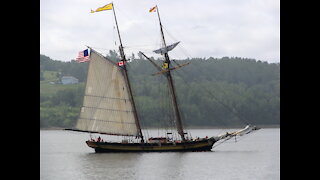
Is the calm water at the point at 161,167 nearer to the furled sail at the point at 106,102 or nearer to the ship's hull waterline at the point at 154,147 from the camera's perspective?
the ship's hull waterline at the point at 154,147

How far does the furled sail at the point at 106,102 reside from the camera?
7725cm

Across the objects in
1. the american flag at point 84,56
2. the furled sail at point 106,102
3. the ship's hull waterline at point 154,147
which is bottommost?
the ship's hull waterline at point 154,147

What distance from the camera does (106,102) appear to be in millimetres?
77875

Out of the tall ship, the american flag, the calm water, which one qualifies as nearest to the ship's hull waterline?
the calm water

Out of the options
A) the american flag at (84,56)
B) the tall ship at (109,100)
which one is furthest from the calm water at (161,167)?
the american flag at (84,56)

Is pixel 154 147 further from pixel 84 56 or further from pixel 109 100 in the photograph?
pixel 84 56

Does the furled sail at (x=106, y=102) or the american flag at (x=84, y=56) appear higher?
the american flag at (x=84, y=56)

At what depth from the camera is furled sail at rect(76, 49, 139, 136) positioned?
7725 centimetres

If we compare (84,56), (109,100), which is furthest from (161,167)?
(84,56)

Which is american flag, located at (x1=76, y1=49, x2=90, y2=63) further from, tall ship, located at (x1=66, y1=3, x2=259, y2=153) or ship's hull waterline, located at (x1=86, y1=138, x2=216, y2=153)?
ship's hull waterline, located at (x1=86, y1=138, x2=216, y2=153)

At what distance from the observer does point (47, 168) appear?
66625 mm
